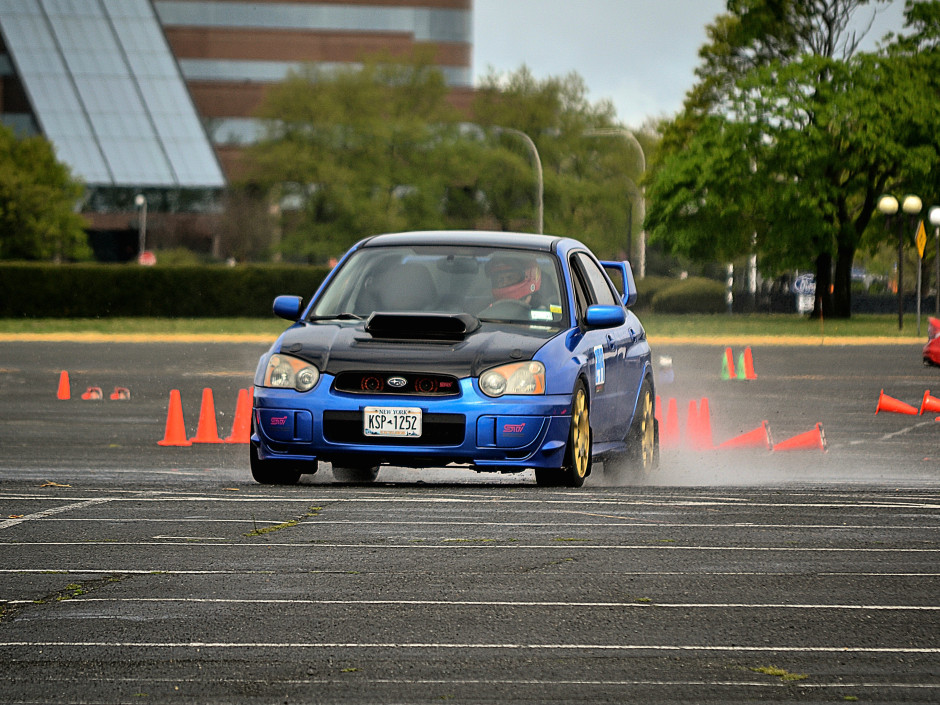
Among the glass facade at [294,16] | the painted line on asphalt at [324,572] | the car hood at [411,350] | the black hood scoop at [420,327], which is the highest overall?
the glass facade at [294,16]

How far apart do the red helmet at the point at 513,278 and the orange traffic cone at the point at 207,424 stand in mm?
4986

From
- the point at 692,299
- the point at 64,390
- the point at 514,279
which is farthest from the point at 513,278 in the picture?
the point at 692,299

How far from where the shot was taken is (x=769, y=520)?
8.58m

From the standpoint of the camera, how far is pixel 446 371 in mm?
9594

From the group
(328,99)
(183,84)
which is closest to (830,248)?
(328,99)

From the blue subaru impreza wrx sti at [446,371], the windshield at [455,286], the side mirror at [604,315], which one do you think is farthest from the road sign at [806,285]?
the side mirror at [604,315]

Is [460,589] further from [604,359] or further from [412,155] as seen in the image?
[412,155]

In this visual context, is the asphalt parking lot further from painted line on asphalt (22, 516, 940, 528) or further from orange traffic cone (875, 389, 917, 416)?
orange traffic cone (875, 389, 917, 416)

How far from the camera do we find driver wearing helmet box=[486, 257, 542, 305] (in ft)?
34.8

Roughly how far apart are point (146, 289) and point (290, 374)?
46064 mm

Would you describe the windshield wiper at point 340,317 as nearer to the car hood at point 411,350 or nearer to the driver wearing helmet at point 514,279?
the car hood at point 411,350

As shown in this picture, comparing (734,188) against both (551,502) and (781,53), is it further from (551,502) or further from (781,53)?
(551,502)

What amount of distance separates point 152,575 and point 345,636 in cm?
145

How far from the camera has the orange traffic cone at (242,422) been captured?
571 inches
